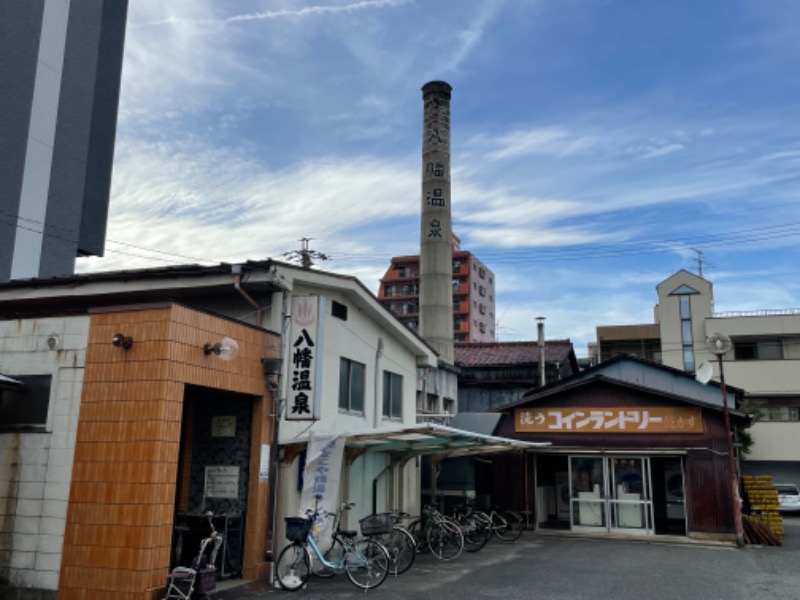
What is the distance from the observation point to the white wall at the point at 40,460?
30.5 feet

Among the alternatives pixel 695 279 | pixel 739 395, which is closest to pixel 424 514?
pixel 739 395

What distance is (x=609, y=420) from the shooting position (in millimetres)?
20172

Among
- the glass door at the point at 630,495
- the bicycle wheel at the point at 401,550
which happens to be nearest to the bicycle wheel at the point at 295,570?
the bicycle wheel at the point at 401,550

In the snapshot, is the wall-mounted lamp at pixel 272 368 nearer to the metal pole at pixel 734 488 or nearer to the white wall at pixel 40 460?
the white wall at pixel 40 460

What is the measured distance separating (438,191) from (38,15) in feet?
67.4

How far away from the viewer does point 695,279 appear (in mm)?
44219

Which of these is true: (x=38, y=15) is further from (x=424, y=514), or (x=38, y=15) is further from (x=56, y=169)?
(x=424, y=514)

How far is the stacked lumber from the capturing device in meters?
19.0

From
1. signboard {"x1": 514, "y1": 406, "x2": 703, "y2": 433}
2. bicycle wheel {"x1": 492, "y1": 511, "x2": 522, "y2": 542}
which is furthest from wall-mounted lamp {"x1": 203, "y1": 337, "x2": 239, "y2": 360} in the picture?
signboard {"x1": 514, "y1": 406, "x2": 703, "y2": 433}

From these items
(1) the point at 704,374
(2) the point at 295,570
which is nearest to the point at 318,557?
(2) the point at 295,570

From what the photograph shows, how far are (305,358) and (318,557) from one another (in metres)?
3.24

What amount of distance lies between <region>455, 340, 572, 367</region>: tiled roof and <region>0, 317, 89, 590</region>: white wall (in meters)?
20.9

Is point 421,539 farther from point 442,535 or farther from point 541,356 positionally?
point 541,356

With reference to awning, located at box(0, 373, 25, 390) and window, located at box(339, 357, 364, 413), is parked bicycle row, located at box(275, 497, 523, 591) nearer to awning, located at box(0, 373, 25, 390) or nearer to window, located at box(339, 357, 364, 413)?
window, located at box(339, 357, 364, 413)
